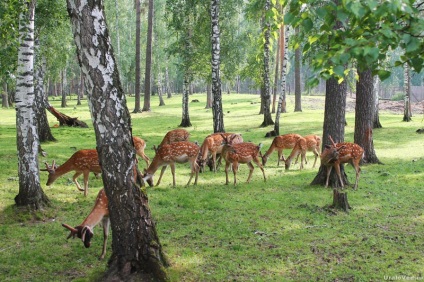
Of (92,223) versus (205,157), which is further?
(205,157)

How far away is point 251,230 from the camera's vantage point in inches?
295

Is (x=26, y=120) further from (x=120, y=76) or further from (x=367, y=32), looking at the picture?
(x=367, y=32)

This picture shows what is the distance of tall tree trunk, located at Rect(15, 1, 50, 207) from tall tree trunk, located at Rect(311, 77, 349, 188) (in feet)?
20.8

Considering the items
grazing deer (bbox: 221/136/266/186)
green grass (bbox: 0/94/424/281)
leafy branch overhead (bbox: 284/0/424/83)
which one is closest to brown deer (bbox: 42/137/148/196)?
green grass (bbox: 0/94/424/281)

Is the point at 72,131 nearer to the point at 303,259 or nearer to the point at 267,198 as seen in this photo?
the point at 267,198

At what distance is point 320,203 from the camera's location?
9219 millimetres

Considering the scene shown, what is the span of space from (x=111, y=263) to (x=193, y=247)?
1641 millimetres

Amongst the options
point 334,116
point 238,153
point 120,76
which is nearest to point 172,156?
point 238,153

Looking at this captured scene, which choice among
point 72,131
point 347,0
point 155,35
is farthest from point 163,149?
point 155,35

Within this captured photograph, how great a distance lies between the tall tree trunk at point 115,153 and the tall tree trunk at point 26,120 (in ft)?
11.3

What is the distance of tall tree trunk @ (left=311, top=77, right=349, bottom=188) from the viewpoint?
1048 cm

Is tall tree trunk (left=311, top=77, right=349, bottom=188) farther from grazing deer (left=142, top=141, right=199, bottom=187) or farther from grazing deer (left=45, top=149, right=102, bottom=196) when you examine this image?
grazing deer (left=45, top=149, right=102, bottom=196)

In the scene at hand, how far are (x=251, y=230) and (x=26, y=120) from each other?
4386 mm

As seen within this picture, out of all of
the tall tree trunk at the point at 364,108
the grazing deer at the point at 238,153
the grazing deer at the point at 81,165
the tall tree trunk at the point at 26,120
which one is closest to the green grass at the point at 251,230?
the tall tree trunk at the point at 26,120
